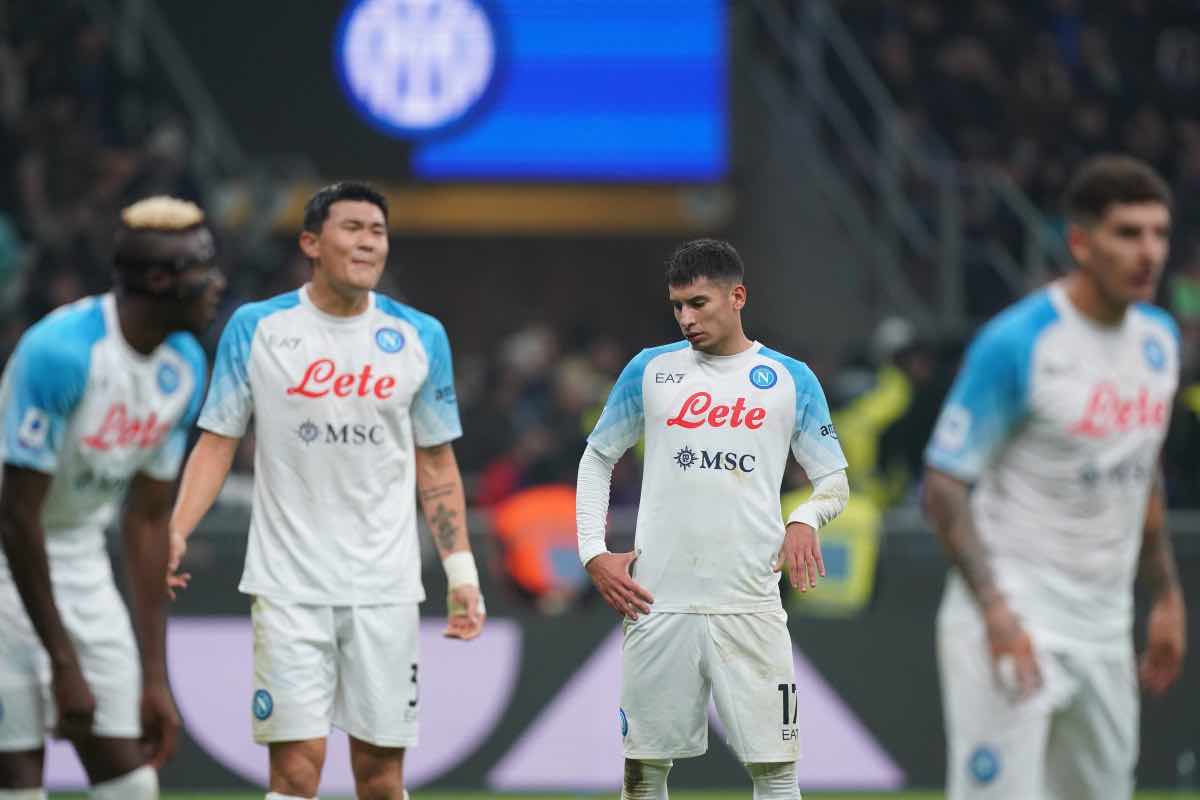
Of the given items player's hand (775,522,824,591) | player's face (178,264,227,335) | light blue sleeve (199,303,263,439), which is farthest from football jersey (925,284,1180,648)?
light blue sleeve (199,303,263,439)

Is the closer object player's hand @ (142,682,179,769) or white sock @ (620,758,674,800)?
player's hand @ (142,682,179,769)

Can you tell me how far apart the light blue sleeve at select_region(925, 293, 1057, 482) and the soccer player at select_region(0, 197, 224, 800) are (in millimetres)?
1951

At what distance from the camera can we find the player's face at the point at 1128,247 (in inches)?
191

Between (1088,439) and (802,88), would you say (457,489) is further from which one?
(802,88)

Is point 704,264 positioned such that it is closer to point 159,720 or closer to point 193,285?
point 193,285

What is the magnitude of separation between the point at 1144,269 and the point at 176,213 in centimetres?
251

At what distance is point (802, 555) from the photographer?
5.87 metres

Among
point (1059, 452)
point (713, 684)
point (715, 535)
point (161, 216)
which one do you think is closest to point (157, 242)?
point (161, 216)

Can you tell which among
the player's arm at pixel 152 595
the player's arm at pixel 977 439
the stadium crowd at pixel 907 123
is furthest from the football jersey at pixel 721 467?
the stadium crowd at pixel 907 123

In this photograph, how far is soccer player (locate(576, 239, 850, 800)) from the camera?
6023 millimetres

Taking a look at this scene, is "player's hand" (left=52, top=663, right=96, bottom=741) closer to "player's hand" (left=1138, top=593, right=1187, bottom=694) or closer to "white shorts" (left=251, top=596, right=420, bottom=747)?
"white shorts" (left=251, top=596, right=420, bottom=747)

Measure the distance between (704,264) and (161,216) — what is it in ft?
5.31

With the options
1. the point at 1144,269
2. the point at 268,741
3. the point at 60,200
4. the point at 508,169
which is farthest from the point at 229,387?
the point at 508,169

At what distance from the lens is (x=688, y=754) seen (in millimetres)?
6102
